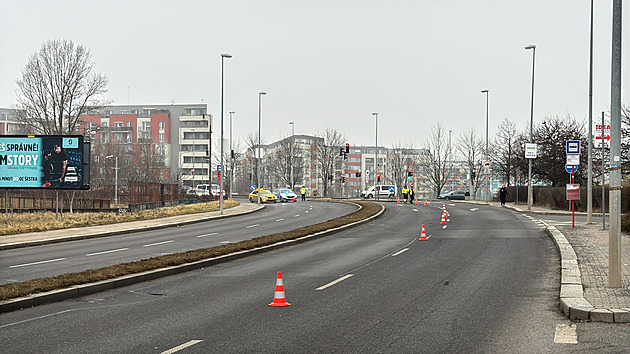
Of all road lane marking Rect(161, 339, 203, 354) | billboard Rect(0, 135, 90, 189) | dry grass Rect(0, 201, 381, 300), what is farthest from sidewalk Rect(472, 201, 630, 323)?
billboard Rect(0, 135, 90, 189)

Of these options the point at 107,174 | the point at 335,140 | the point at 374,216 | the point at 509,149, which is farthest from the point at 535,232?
the point at 335,140

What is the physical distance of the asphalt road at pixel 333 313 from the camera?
7672 millimetres

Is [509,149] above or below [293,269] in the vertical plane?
above

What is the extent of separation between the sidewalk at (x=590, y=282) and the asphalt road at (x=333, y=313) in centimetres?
31

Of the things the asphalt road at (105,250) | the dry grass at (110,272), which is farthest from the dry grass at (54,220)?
the dry grass at (110,272)

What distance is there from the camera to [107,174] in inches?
3029

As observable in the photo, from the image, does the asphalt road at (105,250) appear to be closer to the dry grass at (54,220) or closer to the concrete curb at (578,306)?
the dry grass at (54,220)

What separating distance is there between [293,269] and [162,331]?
22.5ft

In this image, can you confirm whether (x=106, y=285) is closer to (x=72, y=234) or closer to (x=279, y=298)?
(x=279, y=298)

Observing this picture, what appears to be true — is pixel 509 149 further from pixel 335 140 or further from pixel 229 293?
pixel 229 293

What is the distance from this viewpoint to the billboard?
3175cm

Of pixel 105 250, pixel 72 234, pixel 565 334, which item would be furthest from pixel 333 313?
pixel 72 234

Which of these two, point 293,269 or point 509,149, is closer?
point 293,269

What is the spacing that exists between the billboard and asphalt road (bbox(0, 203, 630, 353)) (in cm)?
1835
